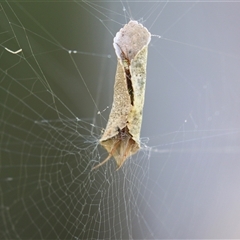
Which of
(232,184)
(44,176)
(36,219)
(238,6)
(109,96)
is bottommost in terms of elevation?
(36,219)

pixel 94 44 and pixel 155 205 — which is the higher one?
pixel 94 44

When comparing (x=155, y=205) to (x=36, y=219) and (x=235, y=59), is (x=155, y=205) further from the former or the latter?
(x=235, y=59)

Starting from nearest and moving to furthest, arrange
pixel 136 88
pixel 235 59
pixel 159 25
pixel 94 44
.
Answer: pixel 136 88
pixel 159 25
pixel 94 44
pixel 235 59

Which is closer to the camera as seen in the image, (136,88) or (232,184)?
(136,88)

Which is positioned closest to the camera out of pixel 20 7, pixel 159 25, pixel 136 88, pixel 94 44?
pixel 136 88

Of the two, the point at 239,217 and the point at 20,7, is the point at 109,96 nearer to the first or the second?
the point at 20,7

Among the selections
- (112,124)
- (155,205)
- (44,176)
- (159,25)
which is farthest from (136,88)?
(155,205)

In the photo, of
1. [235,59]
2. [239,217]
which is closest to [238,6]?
[235,59]
